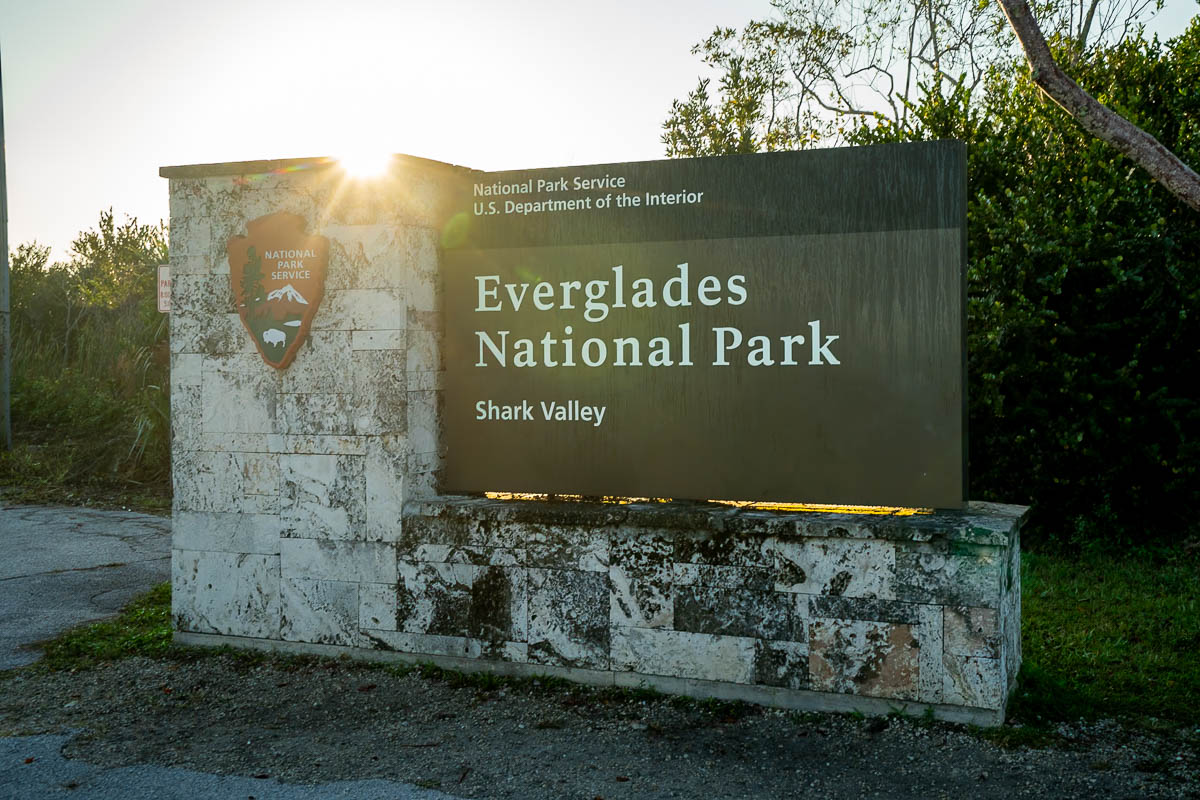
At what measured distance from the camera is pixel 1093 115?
23.1ft

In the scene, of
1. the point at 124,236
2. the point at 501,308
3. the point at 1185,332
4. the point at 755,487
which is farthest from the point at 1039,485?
the point at 124,236

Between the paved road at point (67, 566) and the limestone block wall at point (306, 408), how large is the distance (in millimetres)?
1384

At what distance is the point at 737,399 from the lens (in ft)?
18.5

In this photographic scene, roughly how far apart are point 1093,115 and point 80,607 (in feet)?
25.1

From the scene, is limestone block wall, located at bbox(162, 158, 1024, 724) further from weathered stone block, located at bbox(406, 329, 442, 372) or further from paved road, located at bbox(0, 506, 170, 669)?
paved road, located at bbox(0, 506, 170, 669)

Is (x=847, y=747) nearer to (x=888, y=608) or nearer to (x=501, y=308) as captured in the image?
(x=888, y=608)

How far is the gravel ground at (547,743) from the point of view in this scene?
4.55 meters

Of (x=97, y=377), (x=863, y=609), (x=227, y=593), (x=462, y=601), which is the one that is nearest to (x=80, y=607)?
(x=227, y=593)

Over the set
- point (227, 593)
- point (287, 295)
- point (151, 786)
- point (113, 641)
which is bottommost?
point (151, 786)

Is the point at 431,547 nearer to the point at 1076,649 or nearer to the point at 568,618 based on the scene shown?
the point at 568,618

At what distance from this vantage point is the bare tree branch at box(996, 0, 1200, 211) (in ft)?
22.7

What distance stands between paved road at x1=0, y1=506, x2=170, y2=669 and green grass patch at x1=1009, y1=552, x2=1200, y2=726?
5850 mm

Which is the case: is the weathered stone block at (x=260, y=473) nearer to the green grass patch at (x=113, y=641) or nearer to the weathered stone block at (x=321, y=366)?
the weathered stone block at (x=321, y=366)

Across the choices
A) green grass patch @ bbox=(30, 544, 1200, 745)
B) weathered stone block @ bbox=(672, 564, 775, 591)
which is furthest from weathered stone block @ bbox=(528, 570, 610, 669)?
weathered stone block @ bbox=(672, 564, 775, 591)
